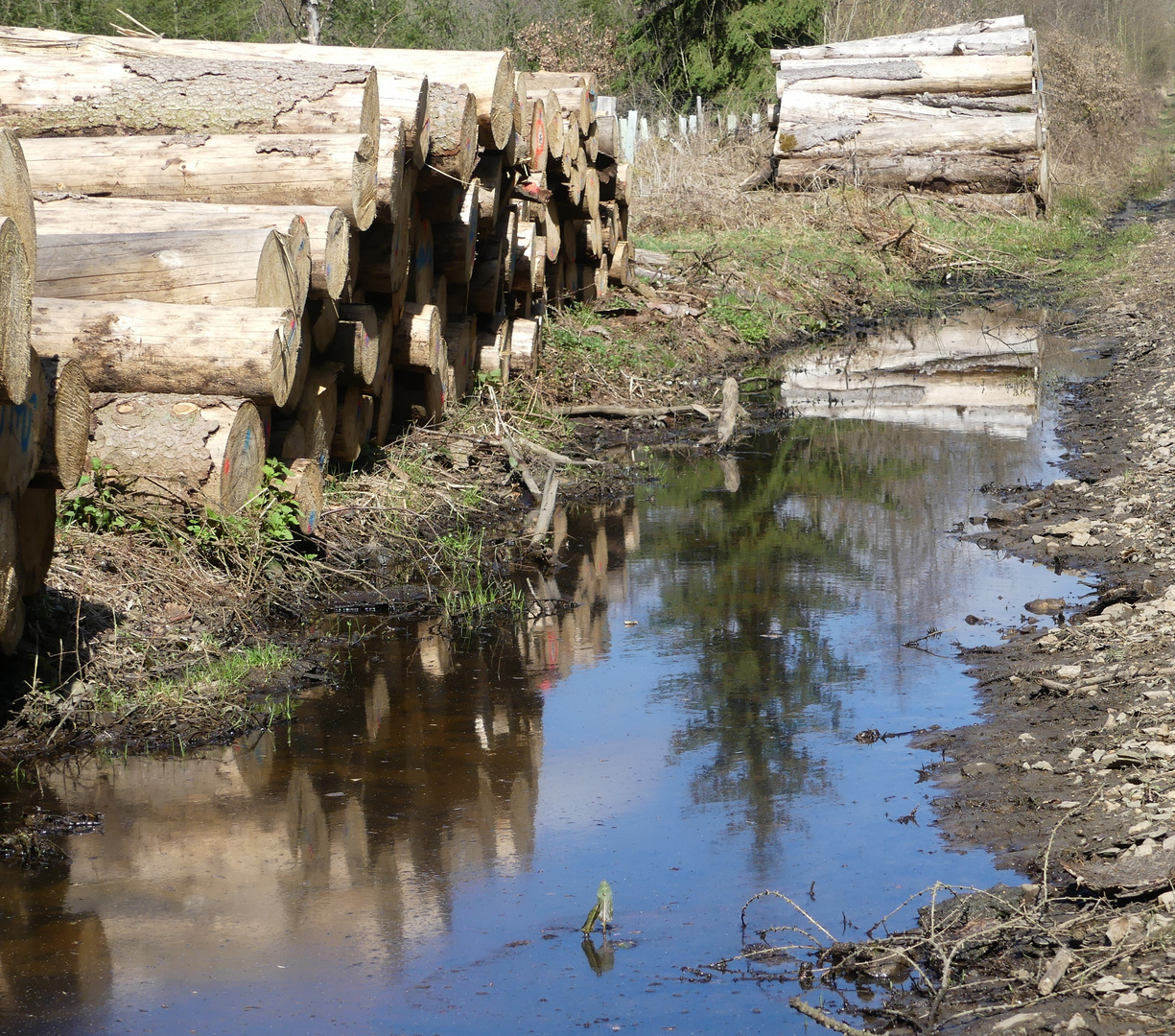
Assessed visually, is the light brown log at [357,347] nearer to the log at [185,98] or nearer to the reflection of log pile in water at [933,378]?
the log at [185,98]

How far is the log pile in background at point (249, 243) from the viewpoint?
5629mm

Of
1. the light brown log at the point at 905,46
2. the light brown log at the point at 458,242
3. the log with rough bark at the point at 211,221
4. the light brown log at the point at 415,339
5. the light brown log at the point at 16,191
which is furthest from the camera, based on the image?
the light brown log at the point at 905,46

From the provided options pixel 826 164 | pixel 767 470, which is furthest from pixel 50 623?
pixel 826 164

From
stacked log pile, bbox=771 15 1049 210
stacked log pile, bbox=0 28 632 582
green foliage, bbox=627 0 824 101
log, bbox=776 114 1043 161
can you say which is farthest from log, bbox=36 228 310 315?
green foliage, bbox=627 0 824 101

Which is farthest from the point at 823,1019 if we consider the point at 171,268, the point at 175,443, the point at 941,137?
the point at 941,137

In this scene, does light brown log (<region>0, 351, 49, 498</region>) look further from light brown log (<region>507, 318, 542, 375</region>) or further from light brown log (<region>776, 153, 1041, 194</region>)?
light brown log (<region>776, 153, 1041, 194</region>)

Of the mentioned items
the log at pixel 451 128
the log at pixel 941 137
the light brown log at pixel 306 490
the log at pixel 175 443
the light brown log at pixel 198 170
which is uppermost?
the log at pixel 941 137

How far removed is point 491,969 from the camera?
10.7ft

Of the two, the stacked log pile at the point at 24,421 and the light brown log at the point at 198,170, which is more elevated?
the light brown log at the point at 198,170

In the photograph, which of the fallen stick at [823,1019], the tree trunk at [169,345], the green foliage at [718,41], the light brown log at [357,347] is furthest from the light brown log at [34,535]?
the green foliage at [718,41]

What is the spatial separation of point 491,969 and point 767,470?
620cm

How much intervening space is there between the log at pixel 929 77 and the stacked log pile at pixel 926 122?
0.02 meters

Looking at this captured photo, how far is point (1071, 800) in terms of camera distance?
3.88 metres

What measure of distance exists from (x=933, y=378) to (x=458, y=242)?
18.4 feet
